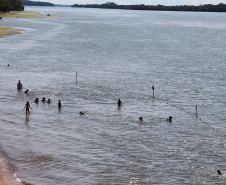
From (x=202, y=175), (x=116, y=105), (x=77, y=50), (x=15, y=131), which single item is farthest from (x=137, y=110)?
(x=77, y=50)

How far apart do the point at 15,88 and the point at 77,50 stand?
193 feet

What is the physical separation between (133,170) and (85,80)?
137 ft

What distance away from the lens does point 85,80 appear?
249 feet

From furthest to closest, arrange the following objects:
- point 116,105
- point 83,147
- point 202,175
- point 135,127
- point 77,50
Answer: point 77,50
point 116,105
point 135,127
point 83,147
point 202,175

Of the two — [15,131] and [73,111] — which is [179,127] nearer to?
[73,111]

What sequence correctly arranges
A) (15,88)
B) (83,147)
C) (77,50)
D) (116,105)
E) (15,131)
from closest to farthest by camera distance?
(83,147)
(15,131)
(116,105)
(15,88)
(77,50)

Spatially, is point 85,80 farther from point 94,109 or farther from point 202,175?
point 202,175

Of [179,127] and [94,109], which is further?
[94,109]

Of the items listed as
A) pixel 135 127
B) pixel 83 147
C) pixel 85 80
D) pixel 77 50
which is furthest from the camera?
pixel 77 50

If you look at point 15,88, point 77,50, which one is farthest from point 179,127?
point 77,50

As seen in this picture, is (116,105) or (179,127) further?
(116,105)

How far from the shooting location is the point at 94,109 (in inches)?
2190

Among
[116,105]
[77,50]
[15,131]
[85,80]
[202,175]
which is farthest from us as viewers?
[77,50]

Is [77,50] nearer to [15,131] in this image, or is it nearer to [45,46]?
[45,46]
